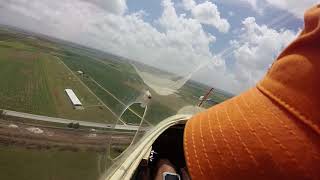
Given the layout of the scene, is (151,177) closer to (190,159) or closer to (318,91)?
(190,159)

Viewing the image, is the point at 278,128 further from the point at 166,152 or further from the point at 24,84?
the point at 24,84

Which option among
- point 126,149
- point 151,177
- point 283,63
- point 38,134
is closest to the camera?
point 283,63

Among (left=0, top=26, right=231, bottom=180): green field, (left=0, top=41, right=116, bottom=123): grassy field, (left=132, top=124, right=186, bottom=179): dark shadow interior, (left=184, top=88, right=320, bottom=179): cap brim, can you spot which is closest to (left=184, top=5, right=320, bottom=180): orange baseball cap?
(left=184, top=88, right=320, bottom=179): cap brim

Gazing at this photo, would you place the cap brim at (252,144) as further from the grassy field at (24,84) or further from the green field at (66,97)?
the grassy field at (24,84)

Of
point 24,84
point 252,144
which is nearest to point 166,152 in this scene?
point 252,144

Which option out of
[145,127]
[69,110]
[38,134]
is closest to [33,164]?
[38,134]

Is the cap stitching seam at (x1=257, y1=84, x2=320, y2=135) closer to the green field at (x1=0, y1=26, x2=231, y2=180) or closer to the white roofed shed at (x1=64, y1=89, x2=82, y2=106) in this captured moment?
the green field at (x1=0, y1=26, x2=231, y2=180)

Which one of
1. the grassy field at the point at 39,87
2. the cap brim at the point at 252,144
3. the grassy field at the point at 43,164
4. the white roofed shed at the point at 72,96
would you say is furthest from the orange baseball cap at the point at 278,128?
the white roofed shed at the point at 72,96
